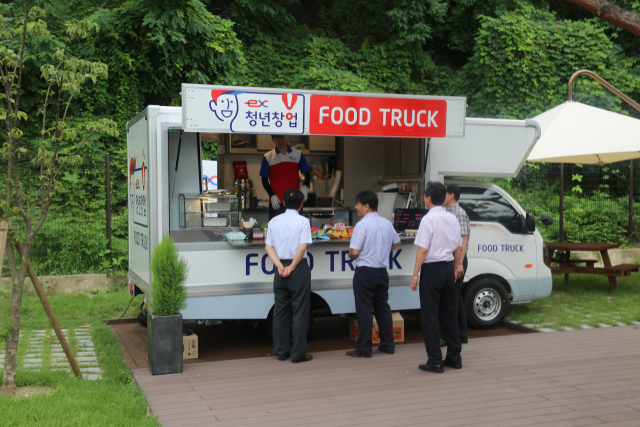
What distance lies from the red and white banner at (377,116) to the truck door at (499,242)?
1.42m

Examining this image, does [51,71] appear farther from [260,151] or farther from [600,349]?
[600,349]

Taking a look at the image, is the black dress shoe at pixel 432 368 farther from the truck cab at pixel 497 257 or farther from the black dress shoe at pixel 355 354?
the truck cab at pixel 497 257

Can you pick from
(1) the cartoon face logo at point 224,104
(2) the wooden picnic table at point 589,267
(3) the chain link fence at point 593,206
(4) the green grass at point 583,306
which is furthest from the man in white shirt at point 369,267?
(3) the chain link fence at point 593,206

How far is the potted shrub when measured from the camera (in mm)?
5438

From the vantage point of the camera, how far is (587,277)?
11688mm

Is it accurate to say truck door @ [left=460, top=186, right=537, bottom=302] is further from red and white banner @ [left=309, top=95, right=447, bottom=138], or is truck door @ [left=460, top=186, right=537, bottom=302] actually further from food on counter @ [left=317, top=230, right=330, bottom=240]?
food on counter @ [left=317, top=230, right=330, bottom=240]

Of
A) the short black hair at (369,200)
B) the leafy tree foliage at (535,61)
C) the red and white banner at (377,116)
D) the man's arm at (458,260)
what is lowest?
the man's arm at (458,260)

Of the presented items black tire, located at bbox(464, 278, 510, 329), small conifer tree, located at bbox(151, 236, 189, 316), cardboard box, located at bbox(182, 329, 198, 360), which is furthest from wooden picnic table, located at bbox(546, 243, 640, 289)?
small conifer tree, located at bbox(151, 236, 189, 316)

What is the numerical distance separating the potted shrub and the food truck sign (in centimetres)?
123

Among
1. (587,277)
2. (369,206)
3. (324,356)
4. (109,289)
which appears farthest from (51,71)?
(587,277)

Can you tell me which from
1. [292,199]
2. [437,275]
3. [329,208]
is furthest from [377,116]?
[329,208]

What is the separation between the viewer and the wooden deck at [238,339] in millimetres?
6289

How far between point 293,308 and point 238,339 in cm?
140

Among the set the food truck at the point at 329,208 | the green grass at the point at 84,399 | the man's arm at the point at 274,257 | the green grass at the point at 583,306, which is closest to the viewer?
the green grass at the point at 84,399
